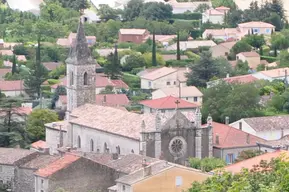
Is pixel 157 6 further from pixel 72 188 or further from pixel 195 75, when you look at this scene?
pixel 72 188

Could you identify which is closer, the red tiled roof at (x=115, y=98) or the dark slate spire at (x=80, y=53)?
the dark slate spire at (x=80, y=53)

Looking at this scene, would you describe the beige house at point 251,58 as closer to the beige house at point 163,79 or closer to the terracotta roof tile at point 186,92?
the beige house at point 163,79

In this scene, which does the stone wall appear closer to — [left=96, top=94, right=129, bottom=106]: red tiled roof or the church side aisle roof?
the church side aisle roof

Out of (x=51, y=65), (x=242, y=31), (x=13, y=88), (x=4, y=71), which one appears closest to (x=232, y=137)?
(x=13, y=88)

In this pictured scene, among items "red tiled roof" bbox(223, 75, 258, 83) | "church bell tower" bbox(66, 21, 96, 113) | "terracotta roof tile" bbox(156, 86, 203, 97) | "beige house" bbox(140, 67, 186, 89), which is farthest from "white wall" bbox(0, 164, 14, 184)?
"beige house" bbox(140, 67, 186, 89)

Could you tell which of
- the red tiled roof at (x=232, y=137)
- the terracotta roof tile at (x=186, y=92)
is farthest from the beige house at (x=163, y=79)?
the red tiled roof at (x=232, y=137)

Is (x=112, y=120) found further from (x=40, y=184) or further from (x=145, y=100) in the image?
(x=145, y=100)
